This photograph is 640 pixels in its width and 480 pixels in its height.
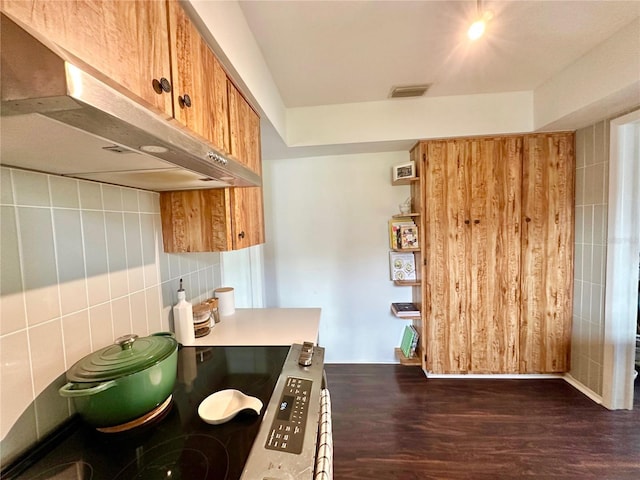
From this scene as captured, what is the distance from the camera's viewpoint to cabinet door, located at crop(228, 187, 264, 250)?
139 cm

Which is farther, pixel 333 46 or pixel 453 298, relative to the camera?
pixel 453 298

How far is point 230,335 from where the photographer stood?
4.88 ft

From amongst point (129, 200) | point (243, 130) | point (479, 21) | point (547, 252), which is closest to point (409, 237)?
point (547, 252)

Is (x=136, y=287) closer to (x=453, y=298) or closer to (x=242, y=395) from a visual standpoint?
(x=242, y=395)

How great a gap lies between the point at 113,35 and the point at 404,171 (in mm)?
2189

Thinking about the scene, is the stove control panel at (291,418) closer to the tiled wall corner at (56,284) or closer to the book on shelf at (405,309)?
the tiled wall corner at (56,284)

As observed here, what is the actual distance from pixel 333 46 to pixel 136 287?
1621 millimetres

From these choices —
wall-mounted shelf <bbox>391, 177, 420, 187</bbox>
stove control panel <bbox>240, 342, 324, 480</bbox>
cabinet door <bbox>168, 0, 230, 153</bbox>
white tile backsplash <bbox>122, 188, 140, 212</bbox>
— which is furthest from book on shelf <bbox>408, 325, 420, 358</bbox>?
white tile backsplash <bbox>122, 188, 140, 212</bbox>

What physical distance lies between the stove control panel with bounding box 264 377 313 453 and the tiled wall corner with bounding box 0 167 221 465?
0.67 m

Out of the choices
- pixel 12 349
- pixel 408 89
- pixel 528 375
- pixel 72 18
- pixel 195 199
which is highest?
pixel 408 89

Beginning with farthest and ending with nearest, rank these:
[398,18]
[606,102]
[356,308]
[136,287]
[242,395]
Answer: [356,308] < [606,102] < [398,18] < [136,287] < [242,395]

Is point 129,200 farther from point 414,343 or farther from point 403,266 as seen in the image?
point 414,343

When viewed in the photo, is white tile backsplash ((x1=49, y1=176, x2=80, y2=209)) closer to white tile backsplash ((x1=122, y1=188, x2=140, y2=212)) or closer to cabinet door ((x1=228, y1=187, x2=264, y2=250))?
white tile backsplash ((x1=122, y1=188, x2=140, y2=212))

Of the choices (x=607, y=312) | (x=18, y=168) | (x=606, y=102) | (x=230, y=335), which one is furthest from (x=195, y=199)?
(x=607, y=312)
